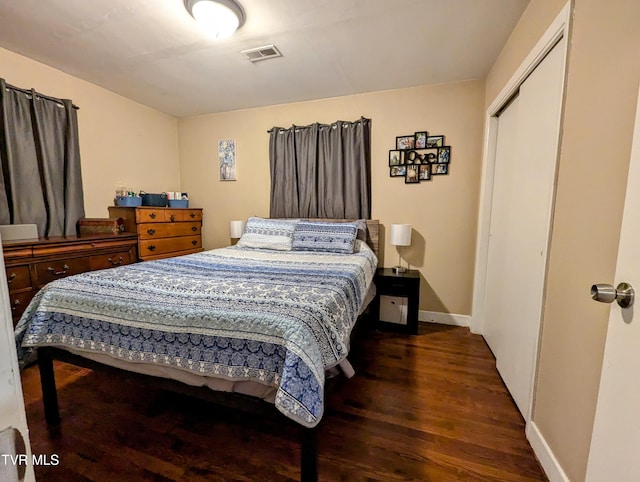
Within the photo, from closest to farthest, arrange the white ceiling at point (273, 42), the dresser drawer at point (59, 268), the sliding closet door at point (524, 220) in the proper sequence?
the sliding closet door at point (524, 220)
the white ceiling at point (273, 42)
the dresser drawer at point (59, 268)

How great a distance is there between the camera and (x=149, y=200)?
323cm

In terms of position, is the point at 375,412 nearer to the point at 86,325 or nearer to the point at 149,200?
the point at 86,325

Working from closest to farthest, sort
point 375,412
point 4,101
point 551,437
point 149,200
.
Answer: point 551,437 < point 375,412 < point 4,101 < point 149,200

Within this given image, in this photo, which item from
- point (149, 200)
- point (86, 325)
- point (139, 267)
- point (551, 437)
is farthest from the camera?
point (149, 200)

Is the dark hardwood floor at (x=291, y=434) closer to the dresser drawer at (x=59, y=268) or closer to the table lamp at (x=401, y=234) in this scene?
the dresser drawer at (x=59, y=268)

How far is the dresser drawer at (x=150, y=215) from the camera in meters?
2.94

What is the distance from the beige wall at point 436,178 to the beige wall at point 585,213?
4.60ft

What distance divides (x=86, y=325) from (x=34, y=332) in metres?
0.33

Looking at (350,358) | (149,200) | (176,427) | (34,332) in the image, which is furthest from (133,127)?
(350,358)

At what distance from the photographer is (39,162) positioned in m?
2.50

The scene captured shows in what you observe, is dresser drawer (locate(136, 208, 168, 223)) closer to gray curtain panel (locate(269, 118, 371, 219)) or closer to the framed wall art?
the framed wall art

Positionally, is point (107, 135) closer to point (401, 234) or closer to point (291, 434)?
point (401, 234)

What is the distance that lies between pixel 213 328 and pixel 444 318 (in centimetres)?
258

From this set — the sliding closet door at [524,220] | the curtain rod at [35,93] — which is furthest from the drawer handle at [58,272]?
the sliding closet door at [524,220]
